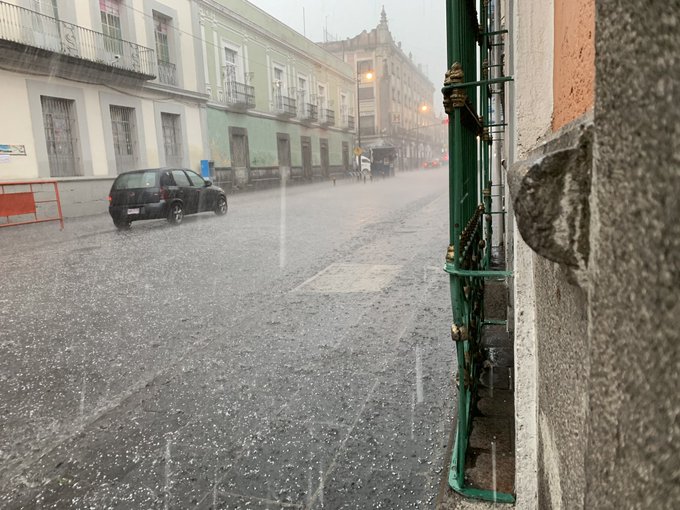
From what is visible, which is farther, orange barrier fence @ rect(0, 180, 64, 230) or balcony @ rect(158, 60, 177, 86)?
balcony @ rect(158, 60, 177, 86)

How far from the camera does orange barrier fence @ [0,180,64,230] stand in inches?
492

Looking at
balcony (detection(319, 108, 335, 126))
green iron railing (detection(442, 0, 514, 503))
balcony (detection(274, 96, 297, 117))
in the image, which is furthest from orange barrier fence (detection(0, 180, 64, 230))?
balcony (detection(319, 108, 335, 126))

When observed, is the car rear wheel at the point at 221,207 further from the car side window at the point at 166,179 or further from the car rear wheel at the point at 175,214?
the car side window at the point at 166,179

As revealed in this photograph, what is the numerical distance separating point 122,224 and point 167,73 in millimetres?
10824

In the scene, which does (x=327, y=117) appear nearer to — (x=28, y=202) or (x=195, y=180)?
(x=195, y=180)

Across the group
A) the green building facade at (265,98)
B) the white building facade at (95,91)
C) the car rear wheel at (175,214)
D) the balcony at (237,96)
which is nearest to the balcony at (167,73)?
the white building facade at (95,91)

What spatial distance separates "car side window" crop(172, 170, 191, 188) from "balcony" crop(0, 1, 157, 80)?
5744 millimetres

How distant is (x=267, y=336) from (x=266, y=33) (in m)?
27.3

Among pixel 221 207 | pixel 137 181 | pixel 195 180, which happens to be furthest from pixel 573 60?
pixel 221 207

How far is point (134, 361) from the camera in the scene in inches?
147

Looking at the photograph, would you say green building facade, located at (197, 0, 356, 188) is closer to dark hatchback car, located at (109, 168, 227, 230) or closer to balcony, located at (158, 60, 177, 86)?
balcony, located at (158, 60, 177, 86)

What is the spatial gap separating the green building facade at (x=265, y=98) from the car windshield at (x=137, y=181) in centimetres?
1197

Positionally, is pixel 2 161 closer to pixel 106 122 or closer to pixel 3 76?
pixel 3 76

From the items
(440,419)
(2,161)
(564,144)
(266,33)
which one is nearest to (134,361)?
(440,419)
